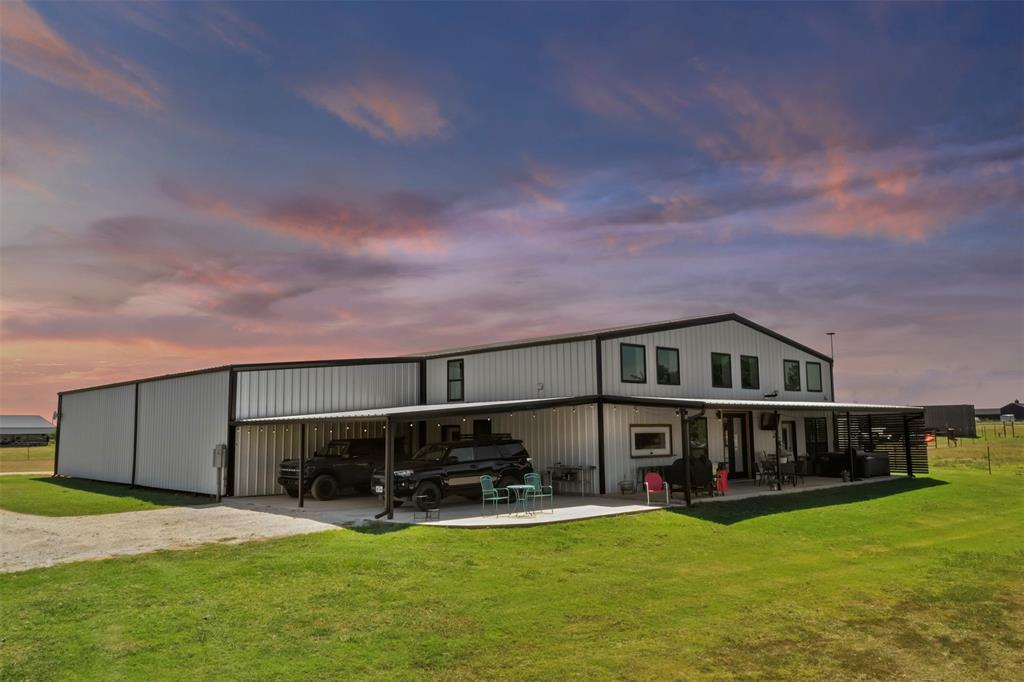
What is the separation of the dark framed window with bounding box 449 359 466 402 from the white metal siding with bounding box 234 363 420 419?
5.80 feet

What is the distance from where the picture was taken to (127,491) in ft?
83.9

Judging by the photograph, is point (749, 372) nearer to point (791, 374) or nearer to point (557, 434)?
point (791, 374)

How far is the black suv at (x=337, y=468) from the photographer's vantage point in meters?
20.9

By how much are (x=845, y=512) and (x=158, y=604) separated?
50.2ft

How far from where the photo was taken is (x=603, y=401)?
1909 centimetres

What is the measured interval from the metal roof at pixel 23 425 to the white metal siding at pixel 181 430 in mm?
72243

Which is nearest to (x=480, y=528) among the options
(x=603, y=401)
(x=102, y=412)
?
(x=603, y=401)

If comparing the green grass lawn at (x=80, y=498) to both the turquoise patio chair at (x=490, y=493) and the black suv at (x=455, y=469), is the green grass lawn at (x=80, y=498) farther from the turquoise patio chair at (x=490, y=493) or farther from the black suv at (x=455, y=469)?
the turquoise patio chair at (x=490, y=493)

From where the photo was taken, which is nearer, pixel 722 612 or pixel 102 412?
pixel 722 612

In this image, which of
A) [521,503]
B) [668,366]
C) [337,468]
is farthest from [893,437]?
[337,468]

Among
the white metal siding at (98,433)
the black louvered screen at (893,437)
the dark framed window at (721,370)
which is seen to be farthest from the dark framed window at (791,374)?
the white metal siding at (98,433)

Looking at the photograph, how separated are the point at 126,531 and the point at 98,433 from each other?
61.7 feet

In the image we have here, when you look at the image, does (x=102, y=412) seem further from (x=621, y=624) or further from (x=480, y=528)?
(x=621, y=624)

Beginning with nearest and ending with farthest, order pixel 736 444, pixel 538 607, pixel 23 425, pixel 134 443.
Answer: pixel 538 607 < pixel 736 444 < pixel 134 443 < pixel 23 425
